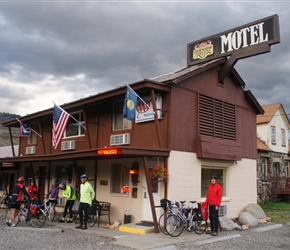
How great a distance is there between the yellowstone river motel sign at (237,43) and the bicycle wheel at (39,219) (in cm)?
871

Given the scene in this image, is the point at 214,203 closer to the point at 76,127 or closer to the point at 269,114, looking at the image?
the point at 76,127

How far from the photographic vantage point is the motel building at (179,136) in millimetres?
12211

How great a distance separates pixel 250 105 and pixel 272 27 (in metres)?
4.48

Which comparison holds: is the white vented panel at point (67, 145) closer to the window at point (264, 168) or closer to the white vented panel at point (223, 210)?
the white vented panel at point (223, 210)

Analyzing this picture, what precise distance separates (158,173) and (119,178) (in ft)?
9.72

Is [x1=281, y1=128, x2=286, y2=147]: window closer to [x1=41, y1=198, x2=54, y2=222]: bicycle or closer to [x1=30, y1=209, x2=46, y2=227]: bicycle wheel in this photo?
[x1=41, y1=198, x2=54, y2=222]: bicycle

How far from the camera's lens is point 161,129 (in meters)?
12.5

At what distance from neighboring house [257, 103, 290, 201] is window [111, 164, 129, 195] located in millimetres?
13116

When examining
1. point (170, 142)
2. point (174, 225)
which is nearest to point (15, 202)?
point (174, 225)

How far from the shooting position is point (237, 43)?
1396cm

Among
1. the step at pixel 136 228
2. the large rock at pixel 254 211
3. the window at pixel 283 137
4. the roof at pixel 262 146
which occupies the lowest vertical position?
the step at pixel 136 228

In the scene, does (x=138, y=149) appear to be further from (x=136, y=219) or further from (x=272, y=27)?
(x=272, y=27)

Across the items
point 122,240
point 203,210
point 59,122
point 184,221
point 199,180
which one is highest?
point 59,122

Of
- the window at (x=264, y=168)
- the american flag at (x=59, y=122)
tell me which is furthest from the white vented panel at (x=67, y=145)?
the window at (x=264, y=168)
